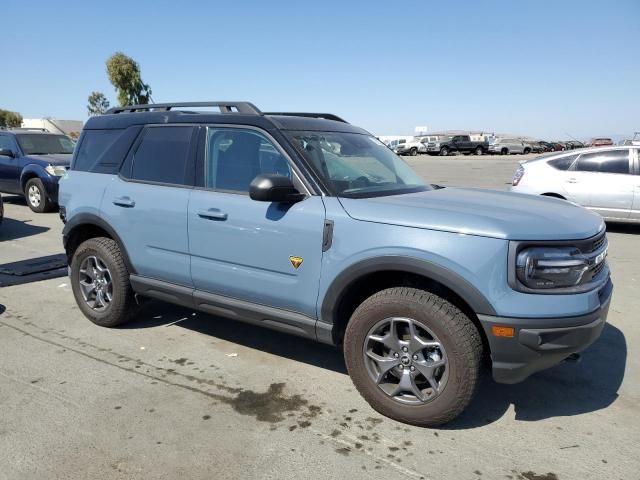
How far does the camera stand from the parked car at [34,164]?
430 inches

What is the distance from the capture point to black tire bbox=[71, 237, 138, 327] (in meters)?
4.37

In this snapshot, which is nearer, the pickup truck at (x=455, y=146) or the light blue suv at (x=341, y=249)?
the light blue suv at (x=341, y=249)

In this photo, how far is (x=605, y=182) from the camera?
8.97 meters

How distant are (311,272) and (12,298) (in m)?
3.90

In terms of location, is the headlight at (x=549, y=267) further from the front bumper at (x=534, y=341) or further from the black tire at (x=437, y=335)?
the black tire at (x=437, y=335)

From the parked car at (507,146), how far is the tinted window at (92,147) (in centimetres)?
5239

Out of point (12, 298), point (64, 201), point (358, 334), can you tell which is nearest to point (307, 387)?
point (358, 334)

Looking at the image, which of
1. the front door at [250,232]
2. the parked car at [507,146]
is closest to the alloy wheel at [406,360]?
the front door at [250,232]

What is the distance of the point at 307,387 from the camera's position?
3.56 metres

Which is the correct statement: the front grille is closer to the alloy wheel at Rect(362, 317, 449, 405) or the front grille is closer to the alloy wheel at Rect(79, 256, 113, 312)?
the alloy wheel at Rect(362, 317, 449, 405)

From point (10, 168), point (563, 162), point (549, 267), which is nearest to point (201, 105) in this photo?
point (549, 267)

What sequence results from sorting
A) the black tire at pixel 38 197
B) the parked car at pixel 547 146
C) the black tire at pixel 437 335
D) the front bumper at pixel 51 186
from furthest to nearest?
the parked car at pixel 547 146 → the black tire at pixel 38 197 → the front bumper at pixel 51 186 → the black tire at pixel 437 335

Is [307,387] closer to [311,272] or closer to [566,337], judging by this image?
[311,272]

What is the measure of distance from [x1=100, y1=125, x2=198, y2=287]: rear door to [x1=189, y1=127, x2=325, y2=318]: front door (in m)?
0.15
